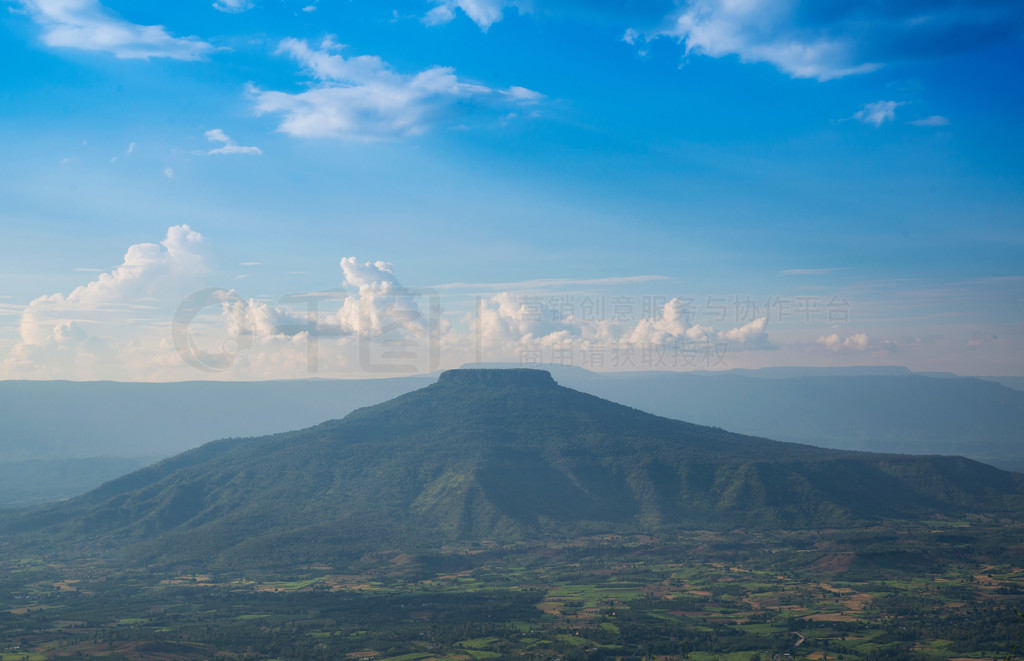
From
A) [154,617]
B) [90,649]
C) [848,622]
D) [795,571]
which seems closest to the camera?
[90,649]

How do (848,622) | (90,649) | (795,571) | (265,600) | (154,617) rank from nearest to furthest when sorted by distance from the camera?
(90,649) → (848,622) → (154,617) → (265,600) → (795,571)

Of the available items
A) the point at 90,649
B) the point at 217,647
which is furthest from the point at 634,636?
the point at 90,649

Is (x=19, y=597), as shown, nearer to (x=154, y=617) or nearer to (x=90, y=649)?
(x=154, y=617)

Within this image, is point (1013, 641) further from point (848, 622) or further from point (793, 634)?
point (793, 634)

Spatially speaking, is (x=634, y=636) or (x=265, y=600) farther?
(x=265, y=600)

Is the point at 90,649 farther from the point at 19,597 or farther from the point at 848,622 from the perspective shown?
the point at 848,622

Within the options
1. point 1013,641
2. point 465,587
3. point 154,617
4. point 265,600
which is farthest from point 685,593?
point 154,617

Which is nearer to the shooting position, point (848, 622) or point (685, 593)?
point (848, 622)

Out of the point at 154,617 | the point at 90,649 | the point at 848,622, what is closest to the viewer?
the point at 90,649
